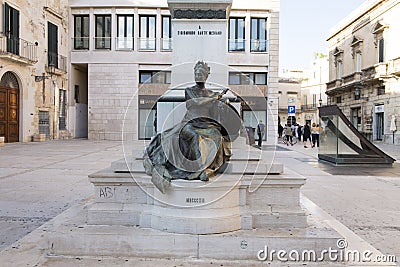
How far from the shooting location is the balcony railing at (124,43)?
28.4 meters

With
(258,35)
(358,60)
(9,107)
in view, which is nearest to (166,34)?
(258,35)

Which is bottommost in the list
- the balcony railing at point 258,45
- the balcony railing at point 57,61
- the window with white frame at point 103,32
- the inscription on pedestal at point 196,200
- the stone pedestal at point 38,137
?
the stone pedestal at point 38,137

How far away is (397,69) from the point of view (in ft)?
91.0

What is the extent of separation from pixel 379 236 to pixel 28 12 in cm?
2502

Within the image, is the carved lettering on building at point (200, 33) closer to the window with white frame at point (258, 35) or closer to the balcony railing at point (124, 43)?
the window with white frame at point (258, 35)

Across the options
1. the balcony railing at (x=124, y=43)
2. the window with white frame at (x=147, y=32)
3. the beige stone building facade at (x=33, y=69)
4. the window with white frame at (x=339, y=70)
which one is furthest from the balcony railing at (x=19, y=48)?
the window with white frame at (x=339, y=70)

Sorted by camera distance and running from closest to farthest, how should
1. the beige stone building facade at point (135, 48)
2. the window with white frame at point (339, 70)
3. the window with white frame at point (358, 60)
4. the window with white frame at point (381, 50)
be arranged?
the beige stone building facade at point (135, 48) → the window with white frame at point (381, 50) → the window with white frame at point (358, 60) → the window with white frame at point (339, 70)

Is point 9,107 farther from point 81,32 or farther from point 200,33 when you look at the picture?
point 200,33

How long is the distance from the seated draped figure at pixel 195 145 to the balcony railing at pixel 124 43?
81.9ft

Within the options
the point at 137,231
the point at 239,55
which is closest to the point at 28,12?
the point at 239,55

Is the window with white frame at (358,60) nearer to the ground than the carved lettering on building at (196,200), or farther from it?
farther from it

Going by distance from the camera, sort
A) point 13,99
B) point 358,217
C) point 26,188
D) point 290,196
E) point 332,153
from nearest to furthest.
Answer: point 290,196
point 358,217
point 26,188
point 332,153
point 13,99

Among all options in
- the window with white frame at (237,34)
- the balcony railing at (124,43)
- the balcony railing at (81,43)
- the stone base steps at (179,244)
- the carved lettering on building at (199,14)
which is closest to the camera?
the stone base steps at (179,244)

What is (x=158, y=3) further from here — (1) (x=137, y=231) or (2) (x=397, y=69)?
(1) (x=137, y=231)
